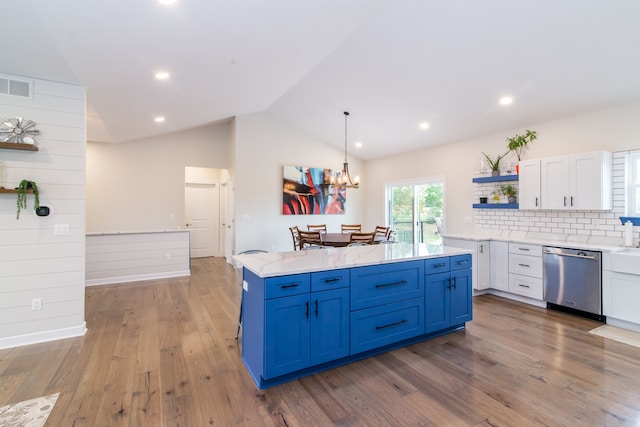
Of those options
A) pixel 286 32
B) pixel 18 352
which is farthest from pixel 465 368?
pixel 18 352

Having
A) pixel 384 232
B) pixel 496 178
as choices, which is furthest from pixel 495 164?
pixel 384 232

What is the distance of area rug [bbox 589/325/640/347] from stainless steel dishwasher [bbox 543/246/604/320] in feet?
0.71

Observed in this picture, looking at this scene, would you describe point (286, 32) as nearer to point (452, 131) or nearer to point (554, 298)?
point (452, 131)

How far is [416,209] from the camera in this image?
6938 mm

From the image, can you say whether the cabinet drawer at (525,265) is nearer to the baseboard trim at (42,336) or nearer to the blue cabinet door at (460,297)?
the blue cabinet door at (460,297)

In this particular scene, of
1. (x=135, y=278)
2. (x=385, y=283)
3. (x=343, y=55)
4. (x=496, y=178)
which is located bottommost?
(x=135, y=278)

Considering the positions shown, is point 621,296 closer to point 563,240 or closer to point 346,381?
point 563,240

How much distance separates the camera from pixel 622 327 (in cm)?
339

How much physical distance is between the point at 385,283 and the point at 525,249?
283 cm

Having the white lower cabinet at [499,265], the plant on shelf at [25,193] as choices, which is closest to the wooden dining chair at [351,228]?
the white lower cabinet at [499,265]

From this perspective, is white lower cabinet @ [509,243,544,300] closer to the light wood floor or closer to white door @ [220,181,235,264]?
the light wood floor

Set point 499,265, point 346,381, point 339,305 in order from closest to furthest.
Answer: point 346,381, point 339,305, point 499,265

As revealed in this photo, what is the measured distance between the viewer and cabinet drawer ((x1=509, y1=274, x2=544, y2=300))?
412cm

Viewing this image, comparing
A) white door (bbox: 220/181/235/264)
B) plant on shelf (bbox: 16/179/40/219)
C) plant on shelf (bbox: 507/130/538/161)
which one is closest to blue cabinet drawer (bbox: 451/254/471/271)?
plant on shelf (bbox: 507/130/538/161)
